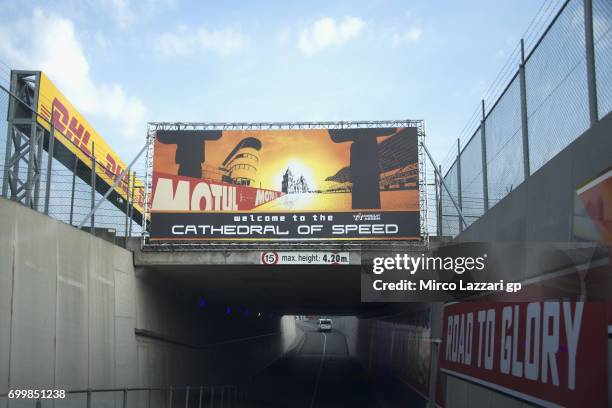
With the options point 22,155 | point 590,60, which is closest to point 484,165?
point 590,60

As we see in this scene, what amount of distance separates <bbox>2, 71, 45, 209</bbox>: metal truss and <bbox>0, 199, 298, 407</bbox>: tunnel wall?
0.51 metres

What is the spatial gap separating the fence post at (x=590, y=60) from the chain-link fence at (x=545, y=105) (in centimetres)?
1

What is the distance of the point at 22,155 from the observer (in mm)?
11703

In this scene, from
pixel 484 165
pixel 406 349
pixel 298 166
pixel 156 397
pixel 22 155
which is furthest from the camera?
pixel 406 349

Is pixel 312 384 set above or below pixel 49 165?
below

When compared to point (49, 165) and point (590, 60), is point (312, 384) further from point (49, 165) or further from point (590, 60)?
point (590, 60)

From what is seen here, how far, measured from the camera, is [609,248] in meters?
7.08

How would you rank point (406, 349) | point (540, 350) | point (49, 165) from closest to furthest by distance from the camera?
point (540, 350) < point (49, 165) < point (406, 349)

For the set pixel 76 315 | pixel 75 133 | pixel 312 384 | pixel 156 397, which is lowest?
pixel 312 384

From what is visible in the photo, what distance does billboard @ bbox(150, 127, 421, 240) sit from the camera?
18078 millimetres

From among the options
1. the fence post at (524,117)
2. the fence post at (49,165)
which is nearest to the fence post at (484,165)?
the fence post at (524,117)

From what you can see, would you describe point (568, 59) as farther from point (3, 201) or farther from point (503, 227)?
point (3, 201)

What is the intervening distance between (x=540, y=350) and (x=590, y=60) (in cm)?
381

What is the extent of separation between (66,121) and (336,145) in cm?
744
